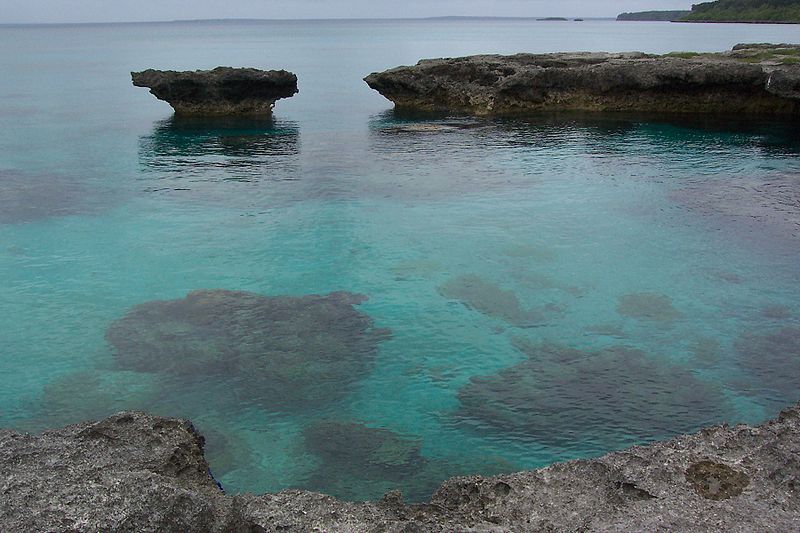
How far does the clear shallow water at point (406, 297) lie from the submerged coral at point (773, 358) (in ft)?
0.18

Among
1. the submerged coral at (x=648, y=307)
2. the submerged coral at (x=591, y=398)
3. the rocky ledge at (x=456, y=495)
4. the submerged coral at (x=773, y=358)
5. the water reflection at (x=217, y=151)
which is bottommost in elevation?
the submerged coral at (x=591, y=398)

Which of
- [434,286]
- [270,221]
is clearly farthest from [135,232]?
[434,286]

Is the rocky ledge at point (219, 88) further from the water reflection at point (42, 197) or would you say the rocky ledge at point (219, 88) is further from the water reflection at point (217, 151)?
the water reflection at point (42, 197)

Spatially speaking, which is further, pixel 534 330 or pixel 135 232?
pixel 135 232

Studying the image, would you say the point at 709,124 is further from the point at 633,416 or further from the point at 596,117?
the point at 633,416

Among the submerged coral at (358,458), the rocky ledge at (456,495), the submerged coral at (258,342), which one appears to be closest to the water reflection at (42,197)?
the submerged coral at (258,342)

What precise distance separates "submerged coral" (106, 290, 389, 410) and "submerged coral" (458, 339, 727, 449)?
2635mm

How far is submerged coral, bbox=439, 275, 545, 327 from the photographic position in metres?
15.6

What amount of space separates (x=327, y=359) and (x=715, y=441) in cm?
778

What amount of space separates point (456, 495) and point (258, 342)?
26.2ft

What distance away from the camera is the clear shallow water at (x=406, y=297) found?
11691 millimetres

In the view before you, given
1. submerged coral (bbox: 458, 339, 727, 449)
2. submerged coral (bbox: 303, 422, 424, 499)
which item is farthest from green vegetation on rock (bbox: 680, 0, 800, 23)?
submerged coral (bbox: 303, 422, 424, 499)

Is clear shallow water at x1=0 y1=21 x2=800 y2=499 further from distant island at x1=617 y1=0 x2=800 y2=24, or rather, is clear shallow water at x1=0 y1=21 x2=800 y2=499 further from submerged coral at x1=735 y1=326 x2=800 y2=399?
distant island at x1=617 y1=0 x2=800 y2=24

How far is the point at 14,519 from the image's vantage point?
6148 millimetres
